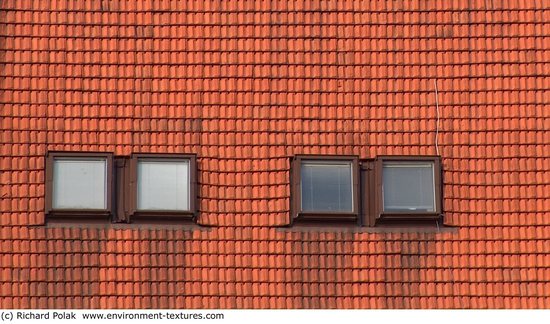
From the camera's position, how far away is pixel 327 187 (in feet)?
73.9

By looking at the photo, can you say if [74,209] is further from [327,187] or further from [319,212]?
[327,187]

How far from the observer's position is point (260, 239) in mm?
22281

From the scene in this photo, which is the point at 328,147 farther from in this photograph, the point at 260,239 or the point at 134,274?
the point at 134,274

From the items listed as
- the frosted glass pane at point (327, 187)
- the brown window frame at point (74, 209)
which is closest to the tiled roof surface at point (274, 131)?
the brown window frame at point (74, 209)

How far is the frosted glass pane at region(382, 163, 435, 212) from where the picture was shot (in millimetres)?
22516

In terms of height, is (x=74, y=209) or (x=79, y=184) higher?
(x=79, y=184)

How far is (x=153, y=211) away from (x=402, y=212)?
290 centimetres

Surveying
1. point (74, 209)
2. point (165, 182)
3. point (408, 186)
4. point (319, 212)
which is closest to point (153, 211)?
point (165, 182)

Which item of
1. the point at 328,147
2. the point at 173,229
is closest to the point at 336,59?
the point at 328,147

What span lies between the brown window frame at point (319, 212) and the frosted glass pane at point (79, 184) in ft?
7.21

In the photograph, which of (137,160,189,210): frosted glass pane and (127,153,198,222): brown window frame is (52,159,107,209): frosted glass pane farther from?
(137,160,189,210): frosted glass pane

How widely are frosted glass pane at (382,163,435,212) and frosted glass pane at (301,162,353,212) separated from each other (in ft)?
1.46

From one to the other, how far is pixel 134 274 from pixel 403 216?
3.19 metres

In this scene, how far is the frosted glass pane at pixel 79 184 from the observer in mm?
22281
